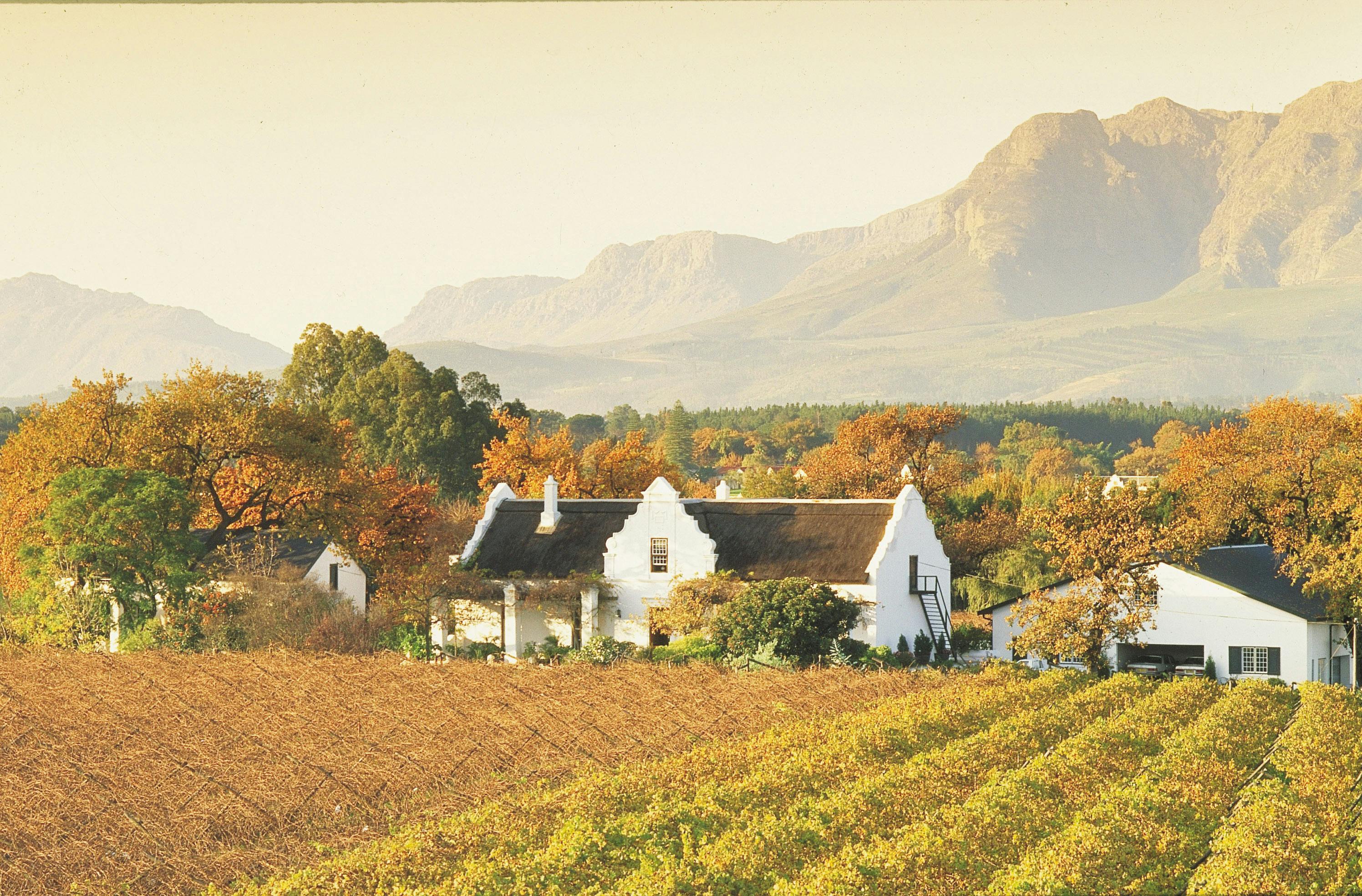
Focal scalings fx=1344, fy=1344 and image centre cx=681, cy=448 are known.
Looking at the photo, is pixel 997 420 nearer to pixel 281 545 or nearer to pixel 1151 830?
pixel 281 545

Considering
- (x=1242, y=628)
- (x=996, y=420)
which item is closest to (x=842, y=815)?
(x=1242, y=628)

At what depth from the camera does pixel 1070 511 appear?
34.8 m

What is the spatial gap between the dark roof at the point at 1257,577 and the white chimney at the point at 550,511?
583 inches

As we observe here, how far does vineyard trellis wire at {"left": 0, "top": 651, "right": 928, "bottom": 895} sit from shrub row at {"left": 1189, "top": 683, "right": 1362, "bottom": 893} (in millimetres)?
8692

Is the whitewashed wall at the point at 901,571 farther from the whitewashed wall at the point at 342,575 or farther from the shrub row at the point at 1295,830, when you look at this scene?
the whitewashed wall at the point at 342,575

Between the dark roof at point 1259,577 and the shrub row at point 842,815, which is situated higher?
the dark roof at point 1259,577

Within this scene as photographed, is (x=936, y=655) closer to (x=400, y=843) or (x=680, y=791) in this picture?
(x=680, y=791)

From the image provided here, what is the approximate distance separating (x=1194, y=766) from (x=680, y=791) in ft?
24.1

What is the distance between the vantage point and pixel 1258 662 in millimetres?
38625

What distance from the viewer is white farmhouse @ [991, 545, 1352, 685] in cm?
3819

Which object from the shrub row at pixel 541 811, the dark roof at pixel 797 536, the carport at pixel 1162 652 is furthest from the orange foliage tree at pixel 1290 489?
the shrub row at pixel 541 811

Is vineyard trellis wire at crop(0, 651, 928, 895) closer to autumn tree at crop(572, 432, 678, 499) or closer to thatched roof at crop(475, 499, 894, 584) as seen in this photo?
thatched roof at crop(475, 499, 894, 584)

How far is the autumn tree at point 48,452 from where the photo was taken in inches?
1540

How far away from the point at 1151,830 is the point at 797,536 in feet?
86.3
